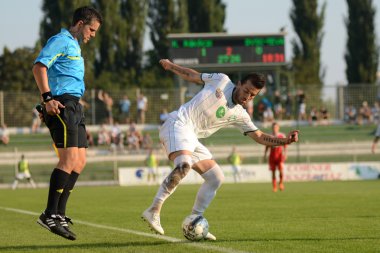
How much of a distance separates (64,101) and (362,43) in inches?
2154

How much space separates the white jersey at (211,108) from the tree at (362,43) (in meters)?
52.8

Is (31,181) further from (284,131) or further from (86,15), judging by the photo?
(86,15)

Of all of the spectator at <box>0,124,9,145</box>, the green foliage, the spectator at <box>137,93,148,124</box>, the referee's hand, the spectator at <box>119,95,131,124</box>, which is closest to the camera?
the referee's hand

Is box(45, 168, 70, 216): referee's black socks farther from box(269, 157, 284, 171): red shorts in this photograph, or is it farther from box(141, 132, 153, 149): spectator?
box(141, 132, 153, 149): spectator

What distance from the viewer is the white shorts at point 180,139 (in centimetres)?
912

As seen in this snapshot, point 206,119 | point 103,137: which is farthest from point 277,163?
point 206,119

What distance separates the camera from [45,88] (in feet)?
26.9

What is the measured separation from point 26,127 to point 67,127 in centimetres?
3352

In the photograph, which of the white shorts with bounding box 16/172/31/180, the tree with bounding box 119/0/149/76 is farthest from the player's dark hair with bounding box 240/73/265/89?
the tree with bounding box 119/0/149/76

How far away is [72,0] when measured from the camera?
5653 cm

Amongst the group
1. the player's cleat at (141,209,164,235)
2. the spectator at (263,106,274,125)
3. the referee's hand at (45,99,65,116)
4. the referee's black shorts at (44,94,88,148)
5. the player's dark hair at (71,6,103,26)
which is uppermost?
the player's dark hair at (71,6,103,26)

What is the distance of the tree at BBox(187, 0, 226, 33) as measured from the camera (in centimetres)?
6172

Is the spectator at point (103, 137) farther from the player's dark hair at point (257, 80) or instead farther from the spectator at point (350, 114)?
the player's dark hair at point (257, 80)

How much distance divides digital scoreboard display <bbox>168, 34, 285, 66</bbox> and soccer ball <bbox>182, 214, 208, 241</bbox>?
3078 centimetres
